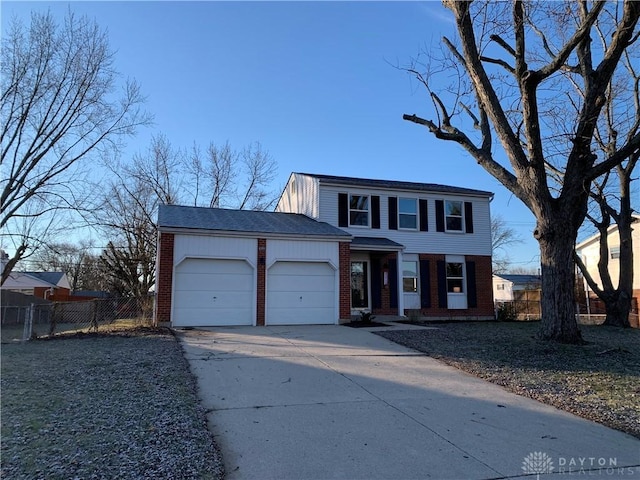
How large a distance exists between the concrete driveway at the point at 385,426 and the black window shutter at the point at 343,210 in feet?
32.8

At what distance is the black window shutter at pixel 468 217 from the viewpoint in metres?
19.4

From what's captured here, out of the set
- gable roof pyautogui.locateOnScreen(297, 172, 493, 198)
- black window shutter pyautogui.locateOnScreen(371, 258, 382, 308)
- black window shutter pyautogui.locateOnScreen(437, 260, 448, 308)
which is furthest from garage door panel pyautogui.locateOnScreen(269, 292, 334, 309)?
black window shutter pyautogui.locateOnScreen(437, 260, 448, 308)

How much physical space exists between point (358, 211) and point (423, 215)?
3.04m

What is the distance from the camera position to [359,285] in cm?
1762

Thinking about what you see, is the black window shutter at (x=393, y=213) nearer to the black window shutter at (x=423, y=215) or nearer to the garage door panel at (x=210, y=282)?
the black window shutter at (x=423, y=215)

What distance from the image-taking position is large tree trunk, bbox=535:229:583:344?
9578 mm

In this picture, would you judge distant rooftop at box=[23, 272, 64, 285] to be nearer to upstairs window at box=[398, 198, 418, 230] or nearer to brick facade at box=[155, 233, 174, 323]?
brick facade at box=[155, 233, 174, 323]

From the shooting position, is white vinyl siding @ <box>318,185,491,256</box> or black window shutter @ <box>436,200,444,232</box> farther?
black window shutter @ <box>436,200,444,232</box>

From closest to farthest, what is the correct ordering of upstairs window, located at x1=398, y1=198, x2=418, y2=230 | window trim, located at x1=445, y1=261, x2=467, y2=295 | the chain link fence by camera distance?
the chain link fence → upstairs window, located at x1=398, y1=198, x2=418, y2=230 → window trim, located at x1=445, y1=261, x2=467, y2=295

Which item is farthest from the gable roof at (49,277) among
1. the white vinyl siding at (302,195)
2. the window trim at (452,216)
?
the window trim at (452,216)

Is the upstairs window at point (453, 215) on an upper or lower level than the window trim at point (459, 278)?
upper

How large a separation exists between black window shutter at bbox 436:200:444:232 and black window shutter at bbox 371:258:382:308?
344 centimetres

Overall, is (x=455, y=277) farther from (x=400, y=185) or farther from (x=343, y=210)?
(x=343, y=210)

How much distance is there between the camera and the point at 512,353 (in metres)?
8.97
